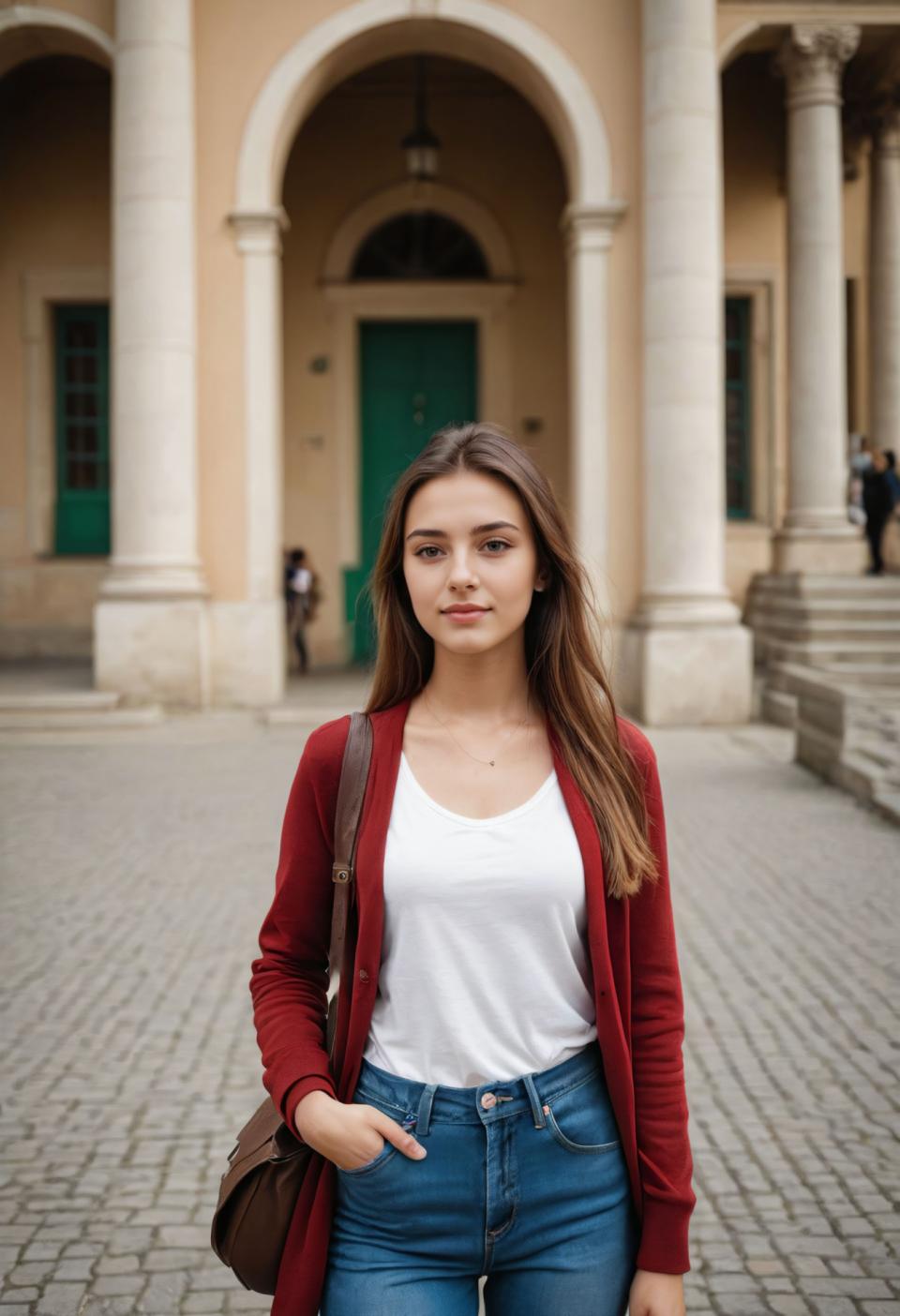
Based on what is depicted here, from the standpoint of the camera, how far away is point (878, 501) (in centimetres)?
1508

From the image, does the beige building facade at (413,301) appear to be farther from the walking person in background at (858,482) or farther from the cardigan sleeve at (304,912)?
the cardigan sleeve at (304,912)

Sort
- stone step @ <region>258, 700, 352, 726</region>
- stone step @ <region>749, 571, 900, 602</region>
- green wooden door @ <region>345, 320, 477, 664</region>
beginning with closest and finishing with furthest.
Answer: stone step @ <region>258, 700, 352, 726</region>, stone step @ <region>749, 571, 900, 602</region>, green wooden door @ <region>345, 320, 477, 664</region>

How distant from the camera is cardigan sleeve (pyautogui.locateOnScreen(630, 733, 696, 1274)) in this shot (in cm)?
180

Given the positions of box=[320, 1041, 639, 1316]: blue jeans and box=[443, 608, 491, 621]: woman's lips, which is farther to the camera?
box=[443, 608, 491, 621]: woman's lips

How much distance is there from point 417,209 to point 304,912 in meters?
16.6

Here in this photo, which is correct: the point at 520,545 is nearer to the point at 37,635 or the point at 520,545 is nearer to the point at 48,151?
the point at 37,635

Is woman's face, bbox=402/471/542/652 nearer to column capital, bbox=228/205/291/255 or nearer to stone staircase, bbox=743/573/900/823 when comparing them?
stone staircase, bbox=743/573/900/823

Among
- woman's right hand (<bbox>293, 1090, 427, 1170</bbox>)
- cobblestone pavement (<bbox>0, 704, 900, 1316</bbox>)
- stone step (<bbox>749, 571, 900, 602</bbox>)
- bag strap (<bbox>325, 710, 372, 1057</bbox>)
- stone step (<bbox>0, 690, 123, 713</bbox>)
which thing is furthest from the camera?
stone step (<bbox>749, 571, 900, 602</bbox>)

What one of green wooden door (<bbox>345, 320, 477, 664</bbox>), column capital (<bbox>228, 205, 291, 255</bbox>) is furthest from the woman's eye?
green wooden door (<bbox>345, 320, 477, 664</bbox>)

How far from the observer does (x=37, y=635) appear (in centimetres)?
1656

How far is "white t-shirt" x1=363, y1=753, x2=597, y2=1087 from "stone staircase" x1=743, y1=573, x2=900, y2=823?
7303 millimetres

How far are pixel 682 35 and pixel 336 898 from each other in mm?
12672

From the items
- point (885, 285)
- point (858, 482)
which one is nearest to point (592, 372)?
point (858, 482)

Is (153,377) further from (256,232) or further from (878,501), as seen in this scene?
(878,501)
